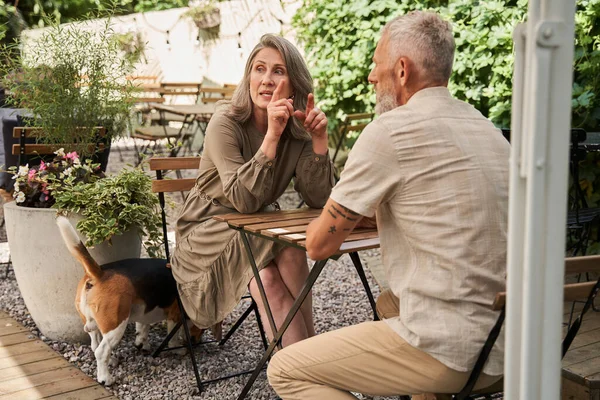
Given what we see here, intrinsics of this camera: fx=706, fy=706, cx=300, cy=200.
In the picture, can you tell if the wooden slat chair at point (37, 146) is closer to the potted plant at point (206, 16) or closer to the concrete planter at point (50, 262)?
the concrete planter at point (50, 262)

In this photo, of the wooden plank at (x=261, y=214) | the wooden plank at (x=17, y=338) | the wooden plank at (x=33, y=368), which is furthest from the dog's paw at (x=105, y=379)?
the wooden plank at (x=261, y=214)

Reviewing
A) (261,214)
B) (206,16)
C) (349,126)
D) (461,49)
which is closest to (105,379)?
(261,214)

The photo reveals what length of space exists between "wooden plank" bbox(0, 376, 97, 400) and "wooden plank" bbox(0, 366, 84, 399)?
0.05ft

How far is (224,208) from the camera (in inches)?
117

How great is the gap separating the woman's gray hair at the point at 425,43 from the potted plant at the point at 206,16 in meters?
9.33

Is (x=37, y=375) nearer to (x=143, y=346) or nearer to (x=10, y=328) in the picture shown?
(x=143, y=346)

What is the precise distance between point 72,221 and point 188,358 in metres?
0.87

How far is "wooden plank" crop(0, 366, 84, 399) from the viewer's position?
3.05 metres

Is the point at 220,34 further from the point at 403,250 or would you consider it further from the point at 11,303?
the point at 403,250

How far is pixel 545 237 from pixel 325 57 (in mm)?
6482

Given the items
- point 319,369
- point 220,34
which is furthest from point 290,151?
point 220,34

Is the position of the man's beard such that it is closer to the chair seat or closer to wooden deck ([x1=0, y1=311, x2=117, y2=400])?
wooden deck ([x1=0, y1=311, x2=117, y2=400])

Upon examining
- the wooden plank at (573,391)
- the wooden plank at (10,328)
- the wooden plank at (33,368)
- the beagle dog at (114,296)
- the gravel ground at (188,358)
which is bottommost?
the gravel ground at (188,358)

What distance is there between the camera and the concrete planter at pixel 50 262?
3438 mm
